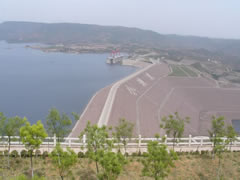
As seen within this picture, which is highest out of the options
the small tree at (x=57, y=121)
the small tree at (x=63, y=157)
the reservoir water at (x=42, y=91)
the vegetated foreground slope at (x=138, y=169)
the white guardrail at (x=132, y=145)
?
the reservoir water at (x=42, y=91)

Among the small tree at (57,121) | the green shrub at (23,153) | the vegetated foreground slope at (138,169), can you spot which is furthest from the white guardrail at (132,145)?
the small tree at (57,121)

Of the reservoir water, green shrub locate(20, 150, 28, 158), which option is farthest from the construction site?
green shrub locate(20, 150, 28, 158)

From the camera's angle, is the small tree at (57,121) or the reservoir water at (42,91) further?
the reservoir water at (42,91)

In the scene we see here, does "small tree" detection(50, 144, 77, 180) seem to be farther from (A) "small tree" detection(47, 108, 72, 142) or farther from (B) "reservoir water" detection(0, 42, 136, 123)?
(B) "reservoir water" detection(0, 42, 136, 123)

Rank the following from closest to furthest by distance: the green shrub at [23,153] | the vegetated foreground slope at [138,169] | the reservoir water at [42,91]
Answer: the vegetated foreground slope at [138,169], the green shrub at [23,153], the reservoir water at [42,91]

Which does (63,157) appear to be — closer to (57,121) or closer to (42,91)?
(57,121)

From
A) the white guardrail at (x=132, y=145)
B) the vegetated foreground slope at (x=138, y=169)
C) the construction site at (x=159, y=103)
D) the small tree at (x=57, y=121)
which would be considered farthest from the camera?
Answer: the construction site at (x=159, y=103)

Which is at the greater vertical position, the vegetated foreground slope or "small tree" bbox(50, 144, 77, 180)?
"small tree" bbox(50, 144, 77, 180)

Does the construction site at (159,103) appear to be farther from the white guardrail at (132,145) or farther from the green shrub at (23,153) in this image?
the green shrub at (23,153)

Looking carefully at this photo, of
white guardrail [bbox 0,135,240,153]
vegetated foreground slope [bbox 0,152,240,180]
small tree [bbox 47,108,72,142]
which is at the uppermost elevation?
small tree [bbox 47,108,72,142]
